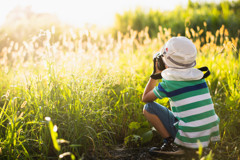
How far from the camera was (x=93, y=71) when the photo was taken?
9.95ft

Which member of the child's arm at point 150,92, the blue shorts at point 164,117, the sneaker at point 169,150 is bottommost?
the sneaker at point 169,150

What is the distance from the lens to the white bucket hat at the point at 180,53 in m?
2.05

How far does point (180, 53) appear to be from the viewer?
2043 mm

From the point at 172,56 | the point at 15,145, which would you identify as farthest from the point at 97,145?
Result: the point at 172,56

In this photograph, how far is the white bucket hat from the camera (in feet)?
6.72

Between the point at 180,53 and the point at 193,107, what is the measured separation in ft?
1.45

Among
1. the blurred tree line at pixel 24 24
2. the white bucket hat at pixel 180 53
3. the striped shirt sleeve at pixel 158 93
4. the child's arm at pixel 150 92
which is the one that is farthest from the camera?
the blurred tree line at pixel 24 24

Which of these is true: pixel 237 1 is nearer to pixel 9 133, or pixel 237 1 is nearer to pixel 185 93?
pixel 185 93

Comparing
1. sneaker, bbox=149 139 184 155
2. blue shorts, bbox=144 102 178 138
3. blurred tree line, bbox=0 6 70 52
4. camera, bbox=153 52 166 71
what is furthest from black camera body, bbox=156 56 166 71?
blurred tree line, bbox=0 6 70 52

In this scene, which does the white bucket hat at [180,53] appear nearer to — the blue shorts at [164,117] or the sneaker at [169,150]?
the blue shorts at [164,117]

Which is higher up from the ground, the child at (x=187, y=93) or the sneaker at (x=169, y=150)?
the child at (x=187, y=93)

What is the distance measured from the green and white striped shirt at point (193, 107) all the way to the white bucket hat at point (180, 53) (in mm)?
145

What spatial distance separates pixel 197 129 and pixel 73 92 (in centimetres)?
117

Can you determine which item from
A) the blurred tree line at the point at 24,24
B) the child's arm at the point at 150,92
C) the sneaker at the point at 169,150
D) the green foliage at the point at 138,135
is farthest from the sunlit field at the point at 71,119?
the blurred tree line at the point at 24,24
